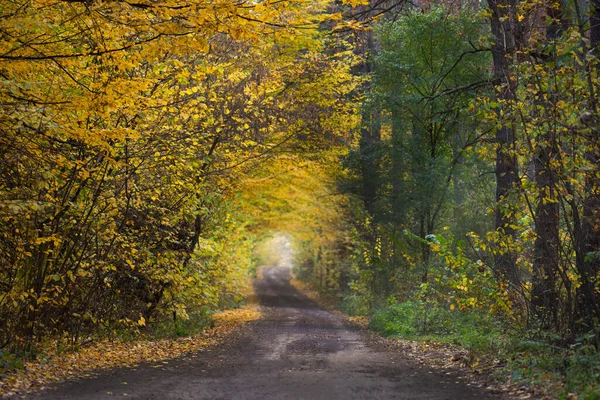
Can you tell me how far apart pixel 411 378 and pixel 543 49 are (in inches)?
196

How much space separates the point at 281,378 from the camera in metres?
9.14

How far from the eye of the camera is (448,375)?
30.7 ft

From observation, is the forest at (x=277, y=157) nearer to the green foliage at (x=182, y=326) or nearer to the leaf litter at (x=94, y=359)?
the green foliage at (x=182, y=326)

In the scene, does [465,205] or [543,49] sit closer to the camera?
[543,49]

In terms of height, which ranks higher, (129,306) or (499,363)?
(129,306)

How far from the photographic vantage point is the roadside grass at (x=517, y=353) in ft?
23.7

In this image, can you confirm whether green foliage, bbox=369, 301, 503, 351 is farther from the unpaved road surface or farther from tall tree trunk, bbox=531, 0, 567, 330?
the unpaved road surface

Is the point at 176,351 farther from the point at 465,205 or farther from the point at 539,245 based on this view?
the point at 465,205

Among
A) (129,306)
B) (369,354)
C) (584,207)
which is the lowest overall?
(369,354)

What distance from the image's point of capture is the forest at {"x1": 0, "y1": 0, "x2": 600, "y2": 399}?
26.3 feet

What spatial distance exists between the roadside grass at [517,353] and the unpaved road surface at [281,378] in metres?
0.73

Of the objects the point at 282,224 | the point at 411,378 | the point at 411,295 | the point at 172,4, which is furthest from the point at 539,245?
the point at 282,224

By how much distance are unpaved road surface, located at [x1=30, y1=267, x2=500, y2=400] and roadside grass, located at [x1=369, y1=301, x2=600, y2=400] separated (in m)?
0.73

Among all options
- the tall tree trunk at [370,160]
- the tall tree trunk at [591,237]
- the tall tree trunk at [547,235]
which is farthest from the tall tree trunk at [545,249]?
the tall tree trunk at [370,160]
